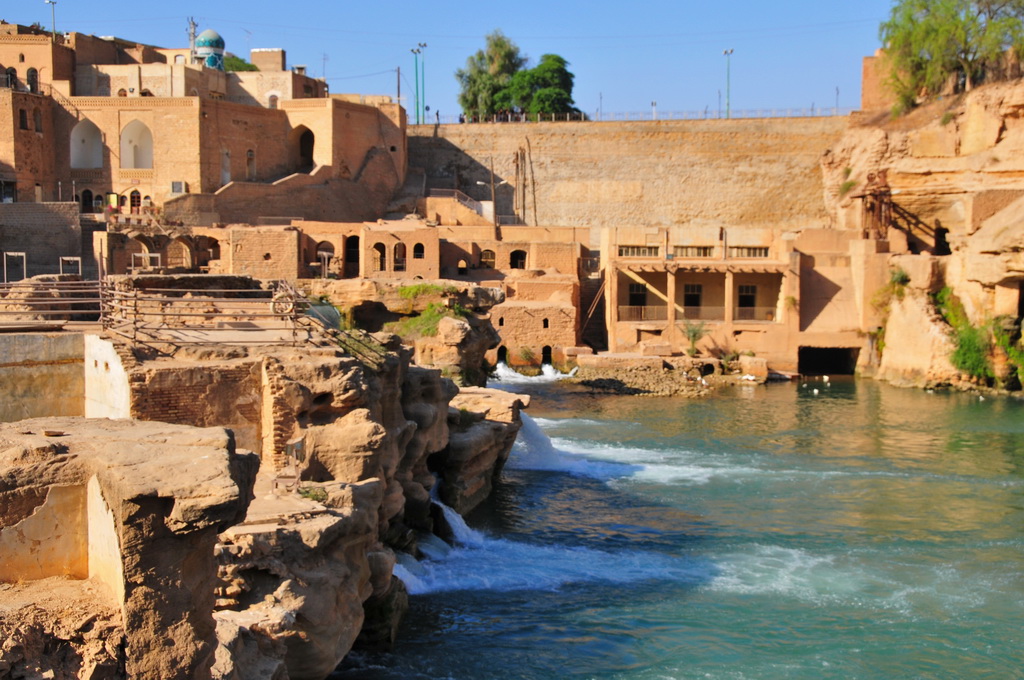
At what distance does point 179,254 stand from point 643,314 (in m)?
16.8

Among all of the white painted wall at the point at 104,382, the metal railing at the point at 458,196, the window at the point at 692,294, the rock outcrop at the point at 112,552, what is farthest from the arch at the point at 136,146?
the rock outcrop at the point at 112,552

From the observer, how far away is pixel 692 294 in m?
38.8

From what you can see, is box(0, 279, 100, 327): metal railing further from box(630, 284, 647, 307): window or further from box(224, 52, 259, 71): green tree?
box(224, 52, 259, 71): green tree

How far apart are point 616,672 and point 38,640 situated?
275 inches

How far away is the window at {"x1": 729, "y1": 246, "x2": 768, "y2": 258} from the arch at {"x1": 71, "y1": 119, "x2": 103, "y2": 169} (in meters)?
25.3

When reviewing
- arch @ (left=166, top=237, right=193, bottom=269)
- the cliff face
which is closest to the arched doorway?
arch @ (left=166, top=237, right=193, bottom=269)

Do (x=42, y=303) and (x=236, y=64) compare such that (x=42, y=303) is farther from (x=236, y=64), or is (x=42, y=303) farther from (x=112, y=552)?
(x=236, y=64)

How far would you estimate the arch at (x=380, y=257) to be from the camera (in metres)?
38.6

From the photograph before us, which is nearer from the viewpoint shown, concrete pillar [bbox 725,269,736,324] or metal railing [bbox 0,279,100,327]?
metal railing [bbox 0,279,100,327]

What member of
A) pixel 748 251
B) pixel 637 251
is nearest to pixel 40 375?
pixel 637 251

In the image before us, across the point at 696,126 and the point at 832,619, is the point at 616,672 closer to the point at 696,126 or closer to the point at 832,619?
A: the point at 832,619

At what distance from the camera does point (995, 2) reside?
1591 inches

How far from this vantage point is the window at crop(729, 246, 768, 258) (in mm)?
39062

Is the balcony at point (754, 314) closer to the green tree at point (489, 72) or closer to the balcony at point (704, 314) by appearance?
the balcony at point (704, 314)
